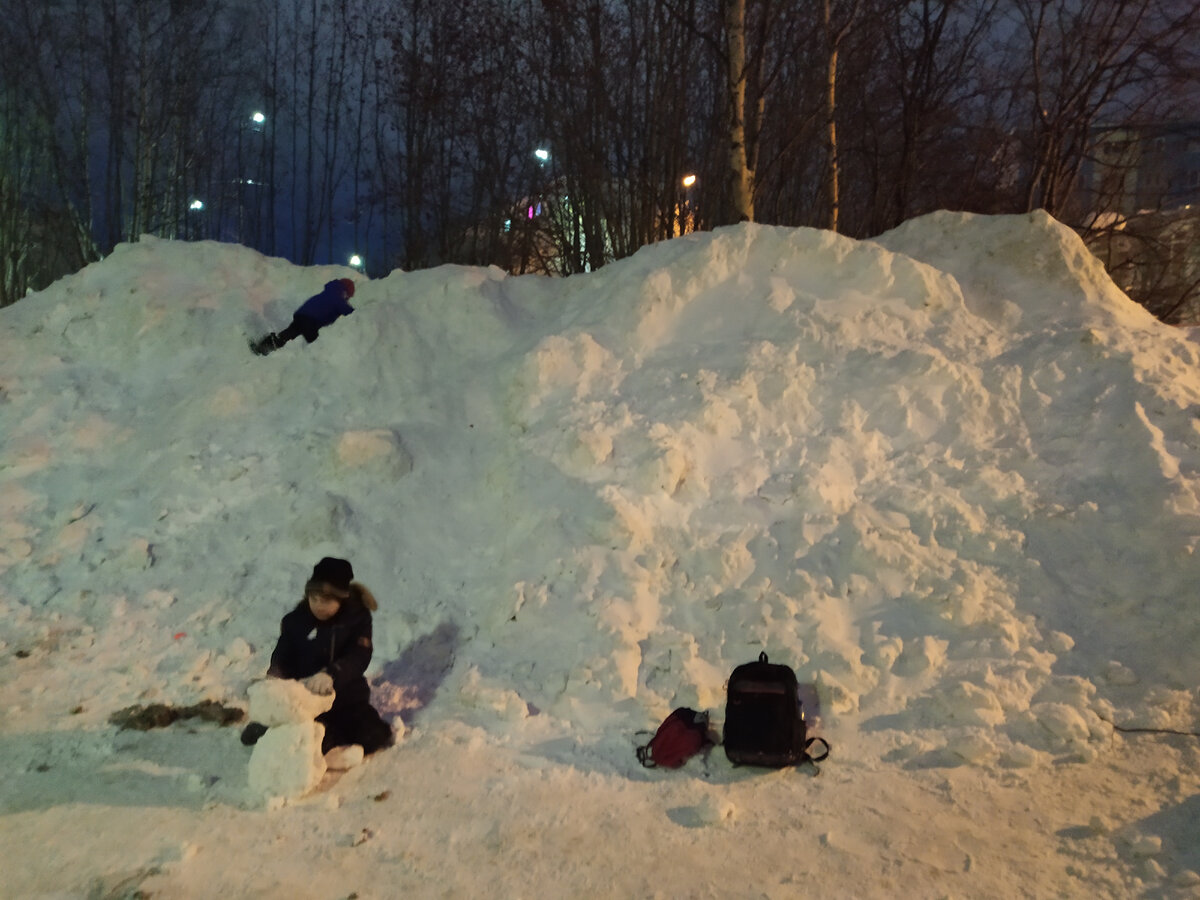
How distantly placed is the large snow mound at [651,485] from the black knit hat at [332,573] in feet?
2.93

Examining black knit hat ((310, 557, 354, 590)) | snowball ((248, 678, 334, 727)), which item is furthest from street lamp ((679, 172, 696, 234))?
snowball ((248, 678, 334, 727))

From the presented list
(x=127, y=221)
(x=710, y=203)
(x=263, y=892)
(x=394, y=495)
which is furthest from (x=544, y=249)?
(x=263, y=892)

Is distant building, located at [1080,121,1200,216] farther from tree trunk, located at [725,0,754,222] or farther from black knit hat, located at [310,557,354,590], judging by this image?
black knit hat, located at [310,557,354,590]

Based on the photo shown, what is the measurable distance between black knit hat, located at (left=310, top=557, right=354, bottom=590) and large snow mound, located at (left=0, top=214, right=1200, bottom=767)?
2.93 feet

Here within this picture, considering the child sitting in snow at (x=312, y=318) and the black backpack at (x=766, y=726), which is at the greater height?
the child sitting in snow at (x=312, y=318)

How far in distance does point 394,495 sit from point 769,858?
386 cm

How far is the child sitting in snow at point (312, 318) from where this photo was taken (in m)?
7.31

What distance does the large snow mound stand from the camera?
439 cm

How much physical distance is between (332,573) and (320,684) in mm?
544

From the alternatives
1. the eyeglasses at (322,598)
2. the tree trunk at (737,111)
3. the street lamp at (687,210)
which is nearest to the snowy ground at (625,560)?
the eyeglasses at (322,598)

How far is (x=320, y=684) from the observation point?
→ 3.72 m

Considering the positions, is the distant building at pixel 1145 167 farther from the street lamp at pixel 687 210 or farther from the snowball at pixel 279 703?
the snowball at pixel 279 703

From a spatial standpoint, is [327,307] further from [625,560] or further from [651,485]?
[625,560]

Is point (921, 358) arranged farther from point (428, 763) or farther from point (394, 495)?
point (428, 763)
